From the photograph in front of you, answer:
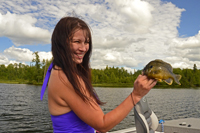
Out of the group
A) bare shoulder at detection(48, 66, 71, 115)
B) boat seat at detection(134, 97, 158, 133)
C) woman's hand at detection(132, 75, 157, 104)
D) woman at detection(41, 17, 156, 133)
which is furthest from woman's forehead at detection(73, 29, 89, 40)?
boat seat at detection(134, 97, 158, 133)

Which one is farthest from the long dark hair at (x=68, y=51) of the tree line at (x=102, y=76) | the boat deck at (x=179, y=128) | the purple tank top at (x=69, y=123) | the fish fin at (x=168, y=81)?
the tree line at (x=102, y=76)

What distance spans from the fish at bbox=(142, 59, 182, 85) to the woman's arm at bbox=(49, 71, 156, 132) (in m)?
0.14

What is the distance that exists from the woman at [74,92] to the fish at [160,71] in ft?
0.37

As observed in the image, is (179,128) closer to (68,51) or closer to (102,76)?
(68,51)

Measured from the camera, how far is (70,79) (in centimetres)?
135

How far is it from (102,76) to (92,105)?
110916 mm

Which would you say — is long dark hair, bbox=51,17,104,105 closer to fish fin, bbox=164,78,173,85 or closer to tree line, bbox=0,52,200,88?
fish fin, bbox=164,78,173,85

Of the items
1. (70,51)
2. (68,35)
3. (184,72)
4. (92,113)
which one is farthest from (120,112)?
(184,72)

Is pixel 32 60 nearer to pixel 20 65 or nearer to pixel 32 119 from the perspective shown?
pixel 20 65

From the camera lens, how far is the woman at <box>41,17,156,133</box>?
1.35 meters

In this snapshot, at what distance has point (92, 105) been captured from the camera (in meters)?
1.38

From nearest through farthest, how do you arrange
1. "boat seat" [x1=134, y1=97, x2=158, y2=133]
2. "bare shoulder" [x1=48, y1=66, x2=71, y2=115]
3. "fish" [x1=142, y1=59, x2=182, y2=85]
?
"bare shoulder" [x1=48, y1=66, x2=71, y2=115] < "fish" [x1=142, y1=59, x2=182, y2=85] < "boat seat" [x1=134, y1=97, x2=158, y2=133]

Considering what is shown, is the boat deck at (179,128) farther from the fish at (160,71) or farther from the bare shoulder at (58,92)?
the bare shoulder at (58,92)

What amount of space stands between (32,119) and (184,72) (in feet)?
338
